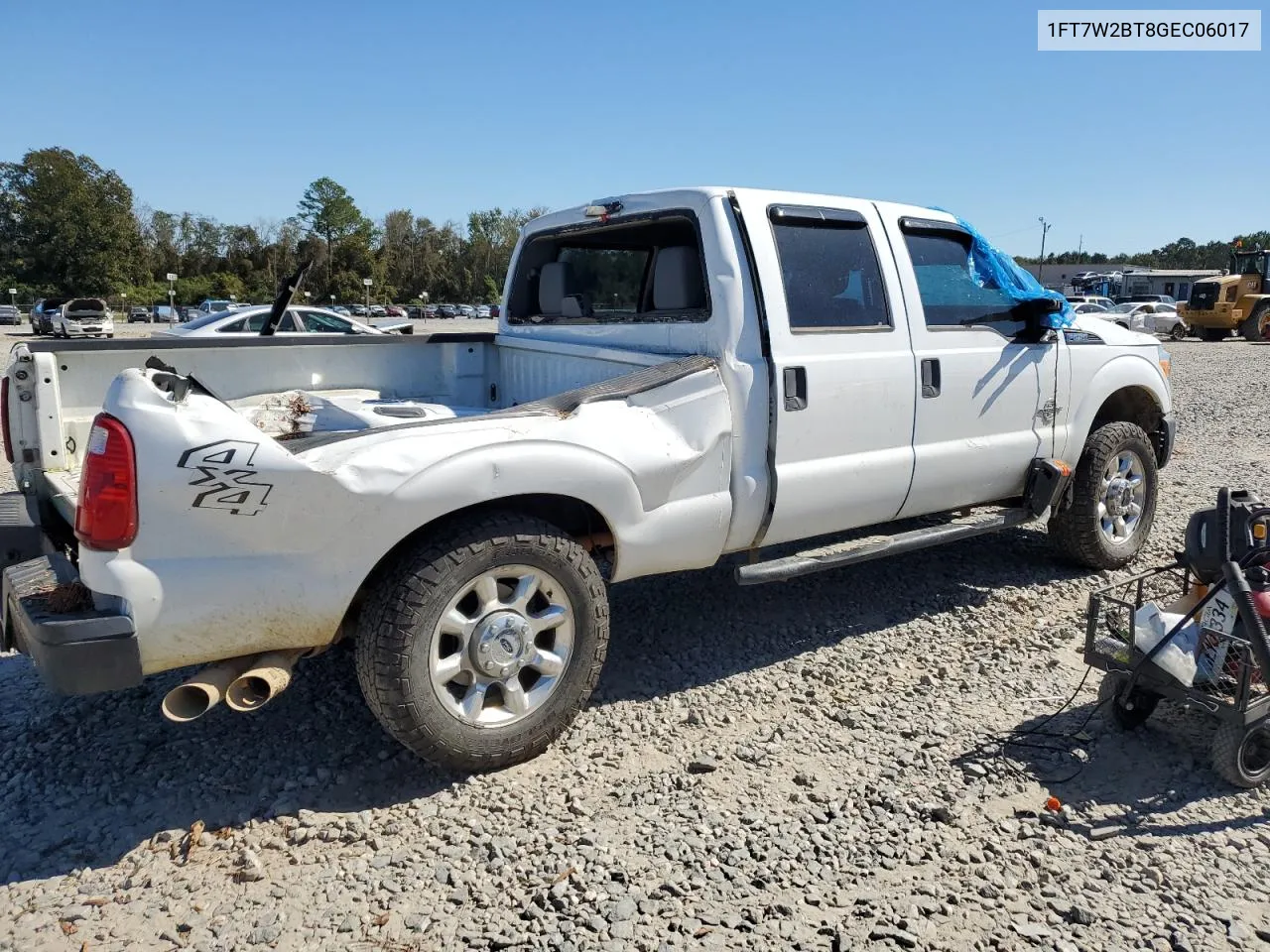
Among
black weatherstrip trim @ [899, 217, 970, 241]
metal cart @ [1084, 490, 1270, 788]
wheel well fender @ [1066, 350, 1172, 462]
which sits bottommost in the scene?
metal cart @ [1084, 490, 1270, 788]

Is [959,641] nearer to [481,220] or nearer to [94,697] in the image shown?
[94,697]

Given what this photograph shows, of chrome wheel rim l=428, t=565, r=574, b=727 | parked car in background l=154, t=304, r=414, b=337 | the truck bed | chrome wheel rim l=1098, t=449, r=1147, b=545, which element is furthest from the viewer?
parked car in background l=154, t=304, r=414, b=337

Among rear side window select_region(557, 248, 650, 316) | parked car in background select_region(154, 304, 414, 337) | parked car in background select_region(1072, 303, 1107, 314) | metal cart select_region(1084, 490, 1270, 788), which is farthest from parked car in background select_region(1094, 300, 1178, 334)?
metal cart select_region(1084, 490, 1270, 788)

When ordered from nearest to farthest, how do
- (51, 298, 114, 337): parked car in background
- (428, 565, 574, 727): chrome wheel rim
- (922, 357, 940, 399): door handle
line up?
(428, 565, 574, 727): chrome wheel rim → (922, 357, 940, 399): door handle → (51, 298, 114, 337): parked car in background

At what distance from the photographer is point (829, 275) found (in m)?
4.18

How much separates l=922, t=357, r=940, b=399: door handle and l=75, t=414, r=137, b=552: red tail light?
327 cm

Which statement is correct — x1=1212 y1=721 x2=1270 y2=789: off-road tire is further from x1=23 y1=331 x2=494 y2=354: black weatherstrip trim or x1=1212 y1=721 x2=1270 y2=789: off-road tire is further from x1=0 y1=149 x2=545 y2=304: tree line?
x1=0 y1=149 x2=545 y2=304: tree line

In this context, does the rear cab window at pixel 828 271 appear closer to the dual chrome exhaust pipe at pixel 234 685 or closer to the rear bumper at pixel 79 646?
the dual chrome exhaust pipe at pixel 234 685

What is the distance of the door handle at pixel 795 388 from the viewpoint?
3865 millimetres

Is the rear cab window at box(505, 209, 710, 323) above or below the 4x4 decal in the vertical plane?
above

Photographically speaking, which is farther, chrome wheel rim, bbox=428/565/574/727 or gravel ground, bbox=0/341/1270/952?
chrome wheel rim, bbox=428/565/574/727

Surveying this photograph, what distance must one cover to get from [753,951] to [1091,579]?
12.6 ft

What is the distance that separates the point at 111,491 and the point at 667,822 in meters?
1.92

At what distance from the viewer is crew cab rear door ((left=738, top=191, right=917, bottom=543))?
3.90 meters
